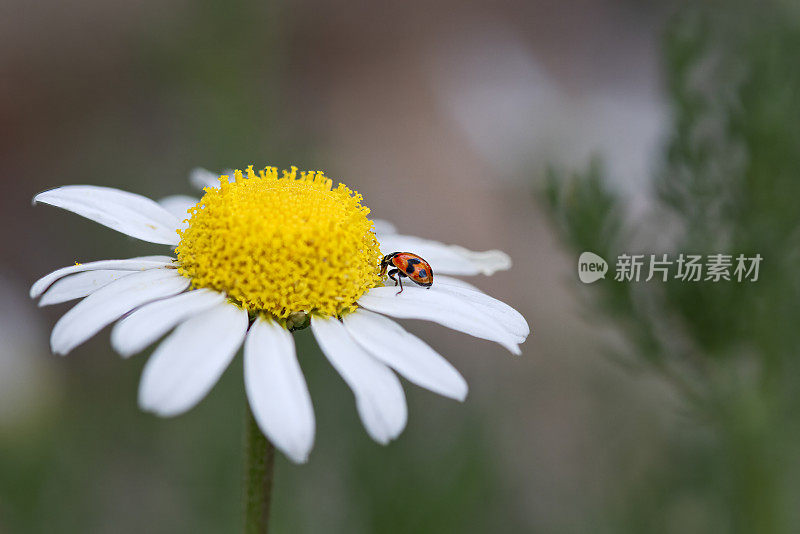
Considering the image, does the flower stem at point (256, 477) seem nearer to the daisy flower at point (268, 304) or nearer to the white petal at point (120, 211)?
the daisy flower at point (268, 304)

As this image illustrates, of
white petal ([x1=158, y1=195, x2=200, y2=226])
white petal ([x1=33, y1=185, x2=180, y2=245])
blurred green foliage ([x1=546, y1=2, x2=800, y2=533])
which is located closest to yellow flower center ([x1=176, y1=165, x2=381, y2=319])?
white petal ([x1=33, y1=185, x2=180, y2=245])

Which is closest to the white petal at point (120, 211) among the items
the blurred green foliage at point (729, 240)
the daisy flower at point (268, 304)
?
the daisy flower at point (268, 304)

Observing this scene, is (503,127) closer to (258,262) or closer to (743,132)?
(743,132)

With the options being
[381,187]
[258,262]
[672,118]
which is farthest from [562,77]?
[258,262]

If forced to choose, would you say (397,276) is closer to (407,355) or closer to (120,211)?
(407,355)

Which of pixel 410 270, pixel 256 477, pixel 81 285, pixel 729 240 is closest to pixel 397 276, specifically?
pixel 410 270

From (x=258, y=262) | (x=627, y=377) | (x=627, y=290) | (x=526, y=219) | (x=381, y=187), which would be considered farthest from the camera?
(x=381, y=187)

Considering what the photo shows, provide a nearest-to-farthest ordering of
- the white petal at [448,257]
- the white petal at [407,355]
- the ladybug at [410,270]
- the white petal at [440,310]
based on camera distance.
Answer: the white petal at [407,355] < the white petal at [440,310] < the ladybug at [410,270] < the white petal at [448,257]
